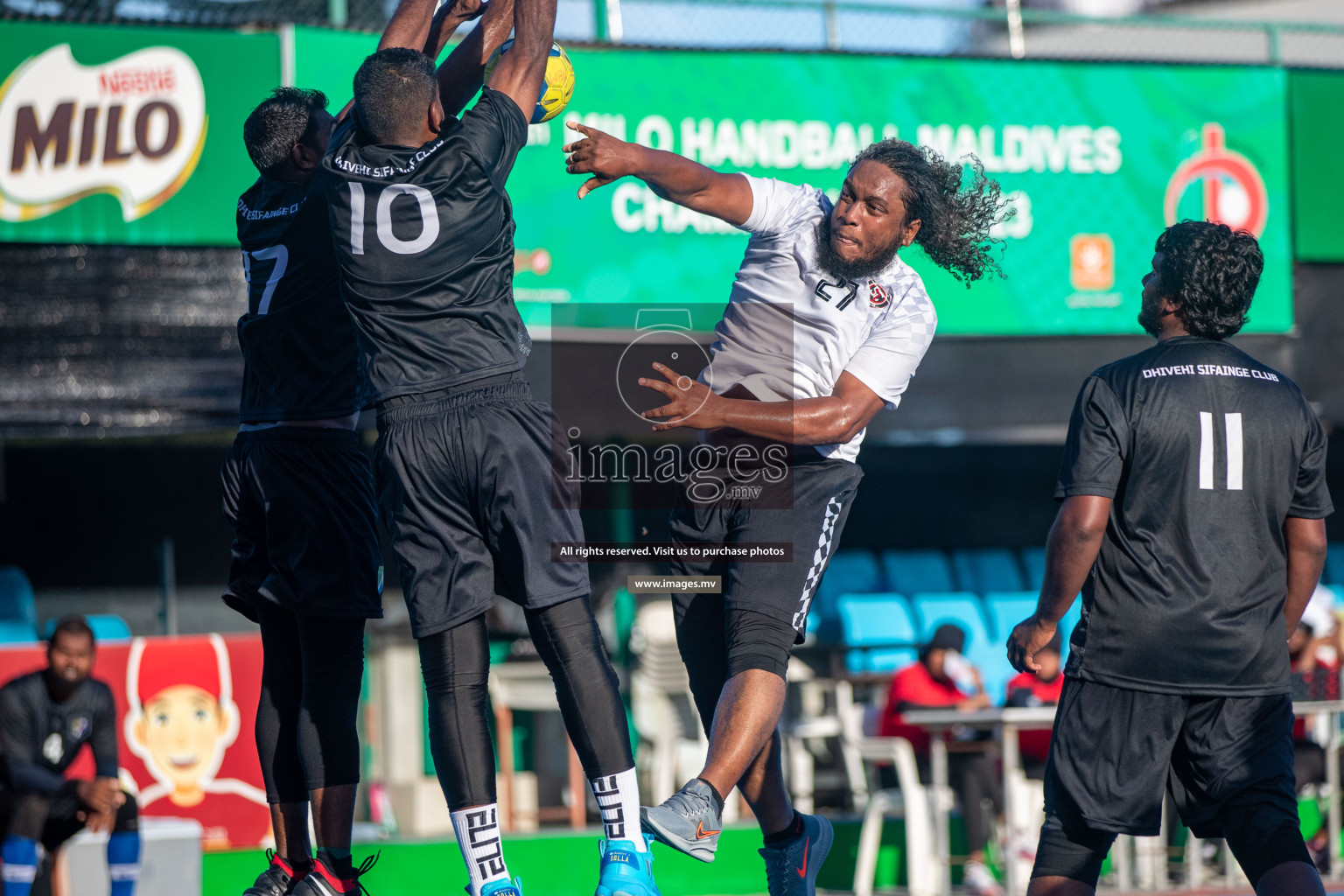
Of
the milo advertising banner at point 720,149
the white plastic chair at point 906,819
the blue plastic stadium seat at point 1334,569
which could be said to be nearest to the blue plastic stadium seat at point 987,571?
the blue plastic stadium seat at point 1334,569

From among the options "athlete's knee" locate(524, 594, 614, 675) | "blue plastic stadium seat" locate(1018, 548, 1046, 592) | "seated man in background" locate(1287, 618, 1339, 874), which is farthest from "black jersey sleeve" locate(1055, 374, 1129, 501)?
"blue plastic stadium seat" locate(1018, 548, 1046, 592)

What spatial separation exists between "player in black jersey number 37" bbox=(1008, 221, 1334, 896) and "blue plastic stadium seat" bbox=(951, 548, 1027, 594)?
822 cm

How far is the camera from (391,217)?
3.66m

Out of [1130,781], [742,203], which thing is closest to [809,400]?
[742,203]

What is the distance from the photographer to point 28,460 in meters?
10.6

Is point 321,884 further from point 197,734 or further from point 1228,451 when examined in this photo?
point 197,734

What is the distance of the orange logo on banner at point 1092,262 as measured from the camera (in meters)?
9.81

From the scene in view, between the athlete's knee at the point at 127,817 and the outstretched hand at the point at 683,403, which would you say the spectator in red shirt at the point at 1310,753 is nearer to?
the outstretched hand at the point at 683,403

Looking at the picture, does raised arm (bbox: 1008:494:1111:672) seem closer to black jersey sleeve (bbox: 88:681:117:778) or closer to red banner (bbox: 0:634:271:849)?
red banner (bbox: 0:634:271:849)

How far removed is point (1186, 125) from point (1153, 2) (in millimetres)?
7651

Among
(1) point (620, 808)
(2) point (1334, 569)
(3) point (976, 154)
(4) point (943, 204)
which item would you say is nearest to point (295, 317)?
(1) point (620, 808)

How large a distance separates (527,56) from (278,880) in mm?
2496

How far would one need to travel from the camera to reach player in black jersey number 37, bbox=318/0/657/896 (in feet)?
11.9

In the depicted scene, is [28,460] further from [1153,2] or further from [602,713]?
[1153,2]
